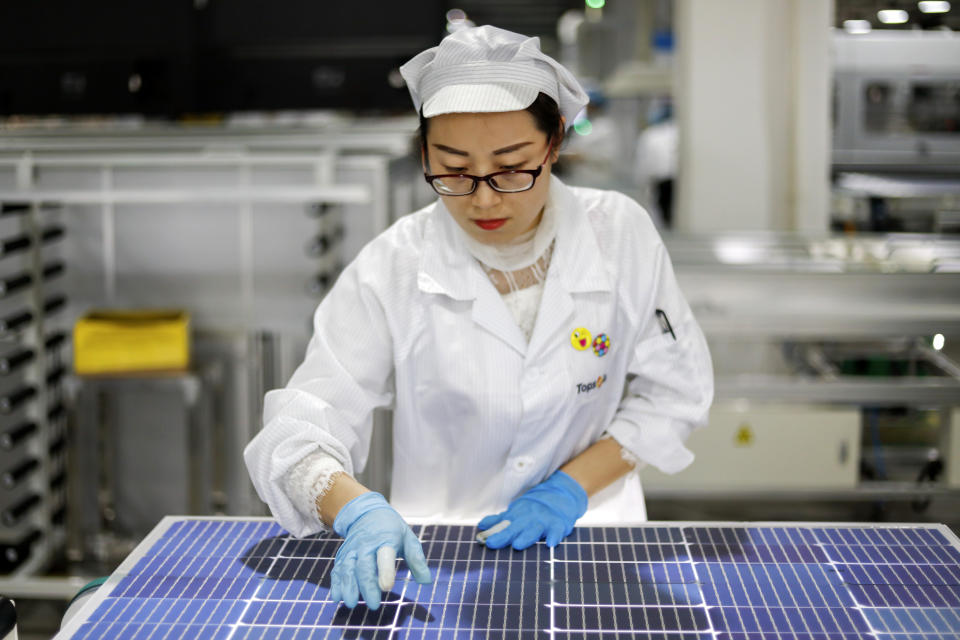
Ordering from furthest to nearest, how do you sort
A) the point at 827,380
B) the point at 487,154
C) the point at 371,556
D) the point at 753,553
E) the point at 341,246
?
the point at 341,246
the point at 827,380
the point at 487,154
the point at 753,553
the point at 371,556

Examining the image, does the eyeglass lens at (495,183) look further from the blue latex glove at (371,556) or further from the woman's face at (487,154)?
the blue latex glove at (371,556)

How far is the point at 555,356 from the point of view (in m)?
1.71

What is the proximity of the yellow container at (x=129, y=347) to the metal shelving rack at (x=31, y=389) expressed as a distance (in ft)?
0.53

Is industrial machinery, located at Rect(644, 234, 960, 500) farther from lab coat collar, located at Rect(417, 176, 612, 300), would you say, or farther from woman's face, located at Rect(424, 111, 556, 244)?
woman's face, located at Rect(424, 111, 556, 244)

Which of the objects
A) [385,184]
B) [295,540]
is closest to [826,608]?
[295,540]

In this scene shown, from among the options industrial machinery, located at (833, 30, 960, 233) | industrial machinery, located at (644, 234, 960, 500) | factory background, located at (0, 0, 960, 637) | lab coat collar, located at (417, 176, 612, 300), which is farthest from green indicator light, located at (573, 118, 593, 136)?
lab coat collar, located at (417, 176, 612, 300)

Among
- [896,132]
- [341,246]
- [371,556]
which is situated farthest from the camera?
[896,132]

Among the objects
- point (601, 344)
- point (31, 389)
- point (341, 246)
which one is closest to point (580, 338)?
point (601, 344)

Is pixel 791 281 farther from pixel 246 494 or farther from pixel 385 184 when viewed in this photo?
pixel 246 494

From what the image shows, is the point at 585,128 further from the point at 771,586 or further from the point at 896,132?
the point at 771,586

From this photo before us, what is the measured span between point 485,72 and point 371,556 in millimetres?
780

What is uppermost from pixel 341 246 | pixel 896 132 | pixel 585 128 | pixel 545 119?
pixel 585 128

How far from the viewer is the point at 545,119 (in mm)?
1616

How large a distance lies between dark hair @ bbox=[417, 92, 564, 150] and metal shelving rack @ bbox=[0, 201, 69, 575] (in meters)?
1.89
